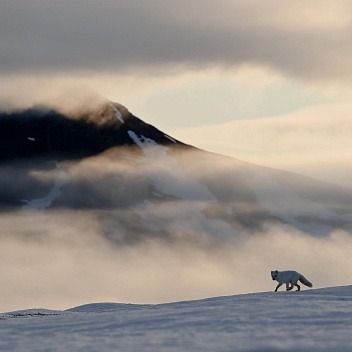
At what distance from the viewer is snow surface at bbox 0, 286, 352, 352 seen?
857 inches

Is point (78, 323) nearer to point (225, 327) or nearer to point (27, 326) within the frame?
point (27, 326)

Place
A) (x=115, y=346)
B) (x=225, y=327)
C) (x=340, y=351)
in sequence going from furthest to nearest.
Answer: (x=225, y=327) → (x=115, y=346) → (x=340, y=351)

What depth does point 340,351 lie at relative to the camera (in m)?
20.7

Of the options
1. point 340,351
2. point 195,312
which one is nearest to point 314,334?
point 340,351

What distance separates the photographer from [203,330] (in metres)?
24.1

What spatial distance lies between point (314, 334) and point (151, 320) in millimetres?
4983

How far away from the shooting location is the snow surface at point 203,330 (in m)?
21.8

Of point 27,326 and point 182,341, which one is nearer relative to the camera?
point 182,341

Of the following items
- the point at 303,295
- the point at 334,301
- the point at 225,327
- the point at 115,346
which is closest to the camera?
the point at 115,346

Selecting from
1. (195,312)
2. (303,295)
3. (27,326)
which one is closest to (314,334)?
(195,312)

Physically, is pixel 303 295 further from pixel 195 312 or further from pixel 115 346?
pixel 115 346

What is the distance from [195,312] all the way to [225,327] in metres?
3.62

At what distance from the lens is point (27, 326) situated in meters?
27.2

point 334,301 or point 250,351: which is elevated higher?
point 334,301
